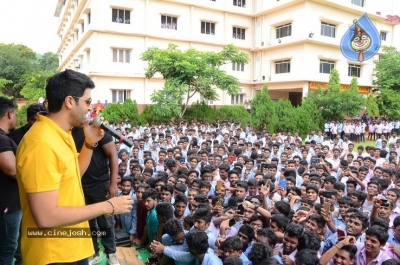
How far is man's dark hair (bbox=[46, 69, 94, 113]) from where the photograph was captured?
5.11 feet

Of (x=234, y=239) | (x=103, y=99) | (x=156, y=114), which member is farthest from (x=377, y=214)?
(x=103, y=99)

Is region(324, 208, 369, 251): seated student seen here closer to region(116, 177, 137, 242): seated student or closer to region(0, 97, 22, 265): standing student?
region(116, 177, 137, 242): seated student

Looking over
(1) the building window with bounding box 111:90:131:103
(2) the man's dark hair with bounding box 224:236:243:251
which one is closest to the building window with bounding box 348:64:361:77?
(1) the building window with bounding box 111:90:131:103

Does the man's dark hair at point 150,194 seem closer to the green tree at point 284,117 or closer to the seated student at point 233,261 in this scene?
the seated student at point 233,261

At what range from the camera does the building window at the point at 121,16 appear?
694 inches

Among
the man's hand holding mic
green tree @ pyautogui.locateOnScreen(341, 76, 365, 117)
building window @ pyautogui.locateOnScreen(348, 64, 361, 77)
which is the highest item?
building window @ pyautogui.locateOnScreen(348, 64, 361, 77)

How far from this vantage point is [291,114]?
14.6 m

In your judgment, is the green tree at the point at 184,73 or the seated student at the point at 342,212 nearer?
the seated student at the point at 342,212

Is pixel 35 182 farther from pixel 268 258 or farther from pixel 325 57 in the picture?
pixel 325 57

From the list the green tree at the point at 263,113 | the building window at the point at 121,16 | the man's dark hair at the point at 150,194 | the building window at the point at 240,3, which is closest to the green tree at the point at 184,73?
the green tree at the point at 263,113

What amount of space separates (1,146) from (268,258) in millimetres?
2159

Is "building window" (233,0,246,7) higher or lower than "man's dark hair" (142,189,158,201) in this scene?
higher

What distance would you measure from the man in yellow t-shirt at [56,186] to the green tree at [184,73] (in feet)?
42.2

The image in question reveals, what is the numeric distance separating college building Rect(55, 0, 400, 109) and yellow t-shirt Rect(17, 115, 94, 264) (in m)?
16.4
